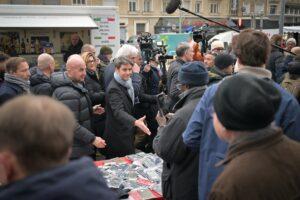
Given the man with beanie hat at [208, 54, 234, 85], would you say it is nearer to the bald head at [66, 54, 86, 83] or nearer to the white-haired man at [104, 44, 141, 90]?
the white-haired man at [104, 44, 141, 90]

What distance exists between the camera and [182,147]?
2.69 metres

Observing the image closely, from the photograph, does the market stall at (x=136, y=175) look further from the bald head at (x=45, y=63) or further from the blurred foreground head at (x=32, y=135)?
the blurred foreground head at (x=32, y=135)

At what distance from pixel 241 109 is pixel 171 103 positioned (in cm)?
311

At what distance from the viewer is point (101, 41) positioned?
32.4 feet

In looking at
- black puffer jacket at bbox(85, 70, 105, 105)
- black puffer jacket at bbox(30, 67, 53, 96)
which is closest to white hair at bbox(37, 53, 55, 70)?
black puffer jacket at bbox(30, 67, 53, 96)

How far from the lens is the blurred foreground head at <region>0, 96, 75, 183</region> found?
1205 millimetres

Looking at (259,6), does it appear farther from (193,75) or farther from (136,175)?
(193,75)

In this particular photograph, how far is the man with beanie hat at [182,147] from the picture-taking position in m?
2.70

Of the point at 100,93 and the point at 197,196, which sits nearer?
the point at 197,196

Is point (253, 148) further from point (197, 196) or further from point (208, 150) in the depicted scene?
point (197, 196)

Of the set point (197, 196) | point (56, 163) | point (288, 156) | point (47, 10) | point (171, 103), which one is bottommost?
point (197, 196)

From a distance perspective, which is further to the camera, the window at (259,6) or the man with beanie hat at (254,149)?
the window at (259,6)

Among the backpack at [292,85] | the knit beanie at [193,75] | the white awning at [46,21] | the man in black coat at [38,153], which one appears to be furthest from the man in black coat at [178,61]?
the man in black coat at [38,153]

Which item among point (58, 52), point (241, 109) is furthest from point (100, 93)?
point (58, 52)
